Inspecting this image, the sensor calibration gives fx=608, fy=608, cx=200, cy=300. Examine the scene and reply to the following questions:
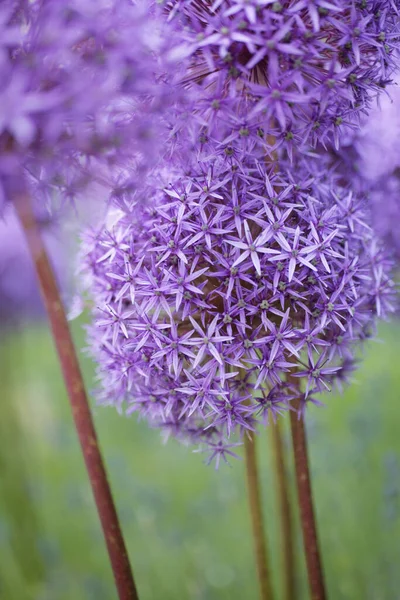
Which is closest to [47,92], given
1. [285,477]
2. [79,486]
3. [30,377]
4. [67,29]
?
[67,29]

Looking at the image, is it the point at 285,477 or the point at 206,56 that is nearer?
the point at 206,56

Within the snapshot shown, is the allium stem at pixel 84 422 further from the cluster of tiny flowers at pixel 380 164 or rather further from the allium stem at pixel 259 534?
the cluster of tiny flowers at pixel 380 164

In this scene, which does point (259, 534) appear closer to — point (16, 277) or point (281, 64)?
point (281, 64)

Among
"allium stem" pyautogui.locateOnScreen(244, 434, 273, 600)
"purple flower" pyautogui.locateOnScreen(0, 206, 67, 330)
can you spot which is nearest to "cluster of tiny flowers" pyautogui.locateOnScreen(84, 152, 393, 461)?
"allium stem" pyautogui.locateOnScreen(244, 434, 273, 600)

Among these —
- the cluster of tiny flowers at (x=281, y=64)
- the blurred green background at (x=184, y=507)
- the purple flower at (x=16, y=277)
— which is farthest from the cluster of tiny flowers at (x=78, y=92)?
the purple flower at (x=16, y=277)

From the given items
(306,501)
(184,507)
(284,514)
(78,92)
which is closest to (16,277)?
(184,507)

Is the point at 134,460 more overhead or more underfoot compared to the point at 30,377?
more underfoot

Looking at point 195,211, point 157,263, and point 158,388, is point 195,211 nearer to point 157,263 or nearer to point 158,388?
point 157,263
